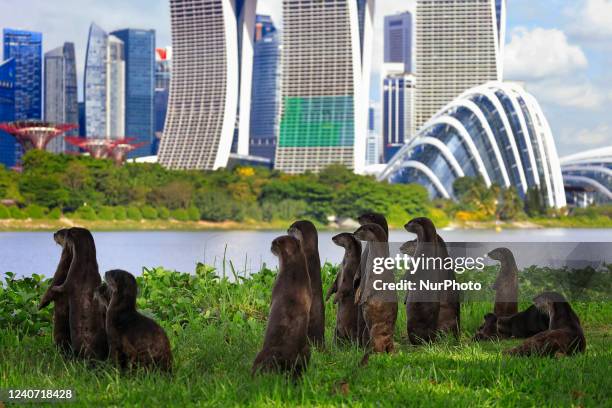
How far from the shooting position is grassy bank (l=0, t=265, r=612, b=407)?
18.8 ft

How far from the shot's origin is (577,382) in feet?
20.5

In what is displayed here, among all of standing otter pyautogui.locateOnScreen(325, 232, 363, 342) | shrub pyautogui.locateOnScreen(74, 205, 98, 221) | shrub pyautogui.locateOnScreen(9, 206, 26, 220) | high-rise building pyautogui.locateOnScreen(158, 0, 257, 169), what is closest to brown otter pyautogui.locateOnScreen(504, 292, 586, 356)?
standing otter pyautogui.locateOnScreen(325, 232, 363, 342)

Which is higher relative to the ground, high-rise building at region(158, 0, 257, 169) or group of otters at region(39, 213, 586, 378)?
high-rise building at region(158, 0, 257, 169)

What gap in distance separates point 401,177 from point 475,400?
353 ft

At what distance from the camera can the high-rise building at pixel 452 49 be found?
16762cm

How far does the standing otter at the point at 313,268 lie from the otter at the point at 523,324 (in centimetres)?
211

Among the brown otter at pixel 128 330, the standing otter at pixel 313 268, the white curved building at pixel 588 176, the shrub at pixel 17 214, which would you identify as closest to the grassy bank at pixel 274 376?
the brown otter at pixel 128 330

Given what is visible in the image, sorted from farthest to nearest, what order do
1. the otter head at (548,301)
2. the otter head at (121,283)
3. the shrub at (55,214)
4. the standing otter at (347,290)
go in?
the shrub at (55,214), the standing otter at (347,290), the otter head at (548,301), the otter head at (121,283)

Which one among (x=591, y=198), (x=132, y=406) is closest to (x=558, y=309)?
(x=132, y=406)

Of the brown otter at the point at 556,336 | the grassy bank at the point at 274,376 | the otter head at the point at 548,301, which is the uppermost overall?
the otter head at the point at 548,301

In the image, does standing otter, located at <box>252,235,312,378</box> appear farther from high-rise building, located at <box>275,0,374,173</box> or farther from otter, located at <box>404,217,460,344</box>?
high-rise building, located at <box>275,0,374,173</box>

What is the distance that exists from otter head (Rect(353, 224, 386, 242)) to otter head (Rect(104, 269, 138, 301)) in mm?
2042

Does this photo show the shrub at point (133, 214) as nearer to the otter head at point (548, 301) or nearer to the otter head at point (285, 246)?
the otter head at point (548, 301)

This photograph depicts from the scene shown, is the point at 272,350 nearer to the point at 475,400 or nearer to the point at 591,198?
the point at 475,400
